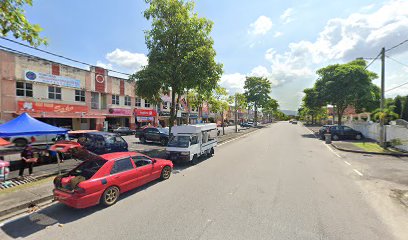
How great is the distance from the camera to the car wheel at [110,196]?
603 centimetres

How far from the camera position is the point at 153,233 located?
15.1 ft

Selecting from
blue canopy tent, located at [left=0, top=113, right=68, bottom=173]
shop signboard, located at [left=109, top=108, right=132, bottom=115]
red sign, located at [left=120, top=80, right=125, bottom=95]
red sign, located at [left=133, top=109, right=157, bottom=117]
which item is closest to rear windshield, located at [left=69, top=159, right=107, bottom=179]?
blue canopy tent, located at [left=0, top=113, right=68, bottom=173]

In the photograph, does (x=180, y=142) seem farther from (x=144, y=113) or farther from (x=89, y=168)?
(x=144, y=113)

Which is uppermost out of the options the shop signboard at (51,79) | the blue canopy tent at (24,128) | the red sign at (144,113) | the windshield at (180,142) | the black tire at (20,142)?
the shop signboard at (51,79)

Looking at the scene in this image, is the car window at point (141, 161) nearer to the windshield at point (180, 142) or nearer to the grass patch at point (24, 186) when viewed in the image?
the windshield at point (180, 142)

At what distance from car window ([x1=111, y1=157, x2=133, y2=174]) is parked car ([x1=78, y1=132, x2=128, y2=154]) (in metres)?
5.60

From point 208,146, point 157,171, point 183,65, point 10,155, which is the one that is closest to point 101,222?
point 157,171

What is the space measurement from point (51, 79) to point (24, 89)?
9.29 ft

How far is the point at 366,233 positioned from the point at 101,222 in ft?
20.5

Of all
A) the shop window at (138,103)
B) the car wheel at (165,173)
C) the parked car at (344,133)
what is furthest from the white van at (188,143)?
the shop window at (138,103)

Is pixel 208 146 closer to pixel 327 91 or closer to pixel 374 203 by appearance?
pixel 374 203

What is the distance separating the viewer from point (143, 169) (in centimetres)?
759

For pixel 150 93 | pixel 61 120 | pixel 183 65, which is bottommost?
pixel 61 120

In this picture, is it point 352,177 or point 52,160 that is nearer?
point 352,177
